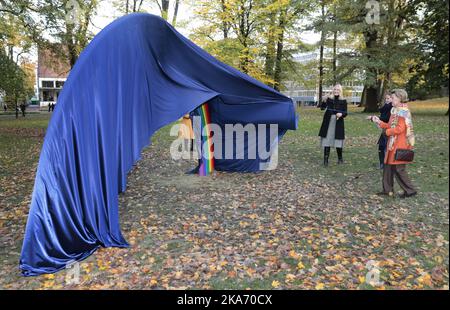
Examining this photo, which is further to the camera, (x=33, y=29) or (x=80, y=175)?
(x=33, y=29)

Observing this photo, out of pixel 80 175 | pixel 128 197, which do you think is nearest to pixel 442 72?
pixel 128 197

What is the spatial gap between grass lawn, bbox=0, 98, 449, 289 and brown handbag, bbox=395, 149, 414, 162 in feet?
2.75

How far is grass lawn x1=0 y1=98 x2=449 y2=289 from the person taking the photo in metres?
4.67

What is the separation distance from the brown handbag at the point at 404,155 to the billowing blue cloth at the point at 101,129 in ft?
12.6

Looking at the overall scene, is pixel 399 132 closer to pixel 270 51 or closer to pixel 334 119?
pixel 334 119

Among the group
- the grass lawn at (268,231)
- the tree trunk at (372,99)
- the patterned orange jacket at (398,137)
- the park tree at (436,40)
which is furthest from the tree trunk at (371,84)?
the patterned orange jacket at (398,137)

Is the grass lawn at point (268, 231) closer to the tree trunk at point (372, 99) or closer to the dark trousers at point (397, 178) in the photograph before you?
the dark trousers at point (397, 178)

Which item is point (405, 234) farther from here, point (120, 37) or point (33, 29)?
point (33, 29)

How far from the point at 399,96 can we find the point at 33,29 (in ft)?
58.1

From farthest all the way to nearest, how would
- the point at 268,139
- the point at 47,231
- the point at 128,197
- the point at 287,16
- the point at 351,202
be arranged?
the point at 287,16, the point at 268,139, the point at 128,197, the point at 351,202, the point at 47,231

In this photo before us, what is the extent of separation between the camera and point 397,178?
7.54m

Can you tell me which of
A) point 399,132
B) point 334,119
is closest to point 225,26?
point 334,119

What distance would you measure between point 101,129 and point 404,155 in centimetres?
534
